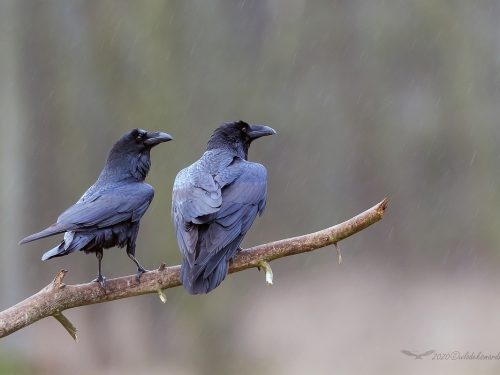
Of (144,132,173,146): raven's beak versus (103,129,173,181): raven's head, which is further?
(144,132,173,146): raven's beak

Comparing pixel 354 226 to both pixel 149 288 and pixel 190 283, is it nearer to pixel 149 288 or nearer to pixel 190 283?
pixel 190 283

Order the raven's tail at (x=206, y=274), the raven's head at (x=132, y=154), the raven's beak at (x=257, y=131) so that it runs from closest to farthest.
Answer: the raven's tail at (x=206, y=274) → the raven's head at (x=132, y=154) → the raven's beak at (x=257, y=131)

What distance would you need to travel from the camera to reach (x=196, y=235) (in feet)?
11.1

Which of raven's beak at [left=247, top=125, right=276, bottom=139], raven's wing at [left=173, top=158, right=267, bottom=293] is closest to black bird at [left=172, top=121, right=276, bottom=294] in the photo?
raven's wing at [left=173, top=158, right=267, bottom=293]

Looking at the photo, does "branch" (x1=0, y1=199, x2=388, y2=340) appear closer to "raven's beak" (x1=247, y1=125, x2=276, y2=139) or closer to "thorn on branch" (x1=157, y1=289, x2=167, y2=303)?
"thorn on branch" (x1=157, y1=289, x2=167, y2=303)

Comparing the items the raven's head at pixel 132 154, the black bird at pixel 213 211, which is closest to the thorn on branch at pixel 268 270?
the black bird at pixel 213 211

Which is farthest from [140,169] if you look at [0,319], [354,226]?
[354,226]

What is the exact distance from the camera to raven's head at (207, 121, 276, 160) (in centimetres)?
471

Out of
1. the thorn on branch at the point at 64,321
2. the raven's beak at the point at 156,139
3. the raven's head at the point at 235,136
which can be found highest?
the raven's head at the point at 235,136

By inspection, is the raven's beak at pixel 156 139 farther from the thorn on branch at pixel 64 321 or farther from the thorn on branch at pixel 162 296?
the thorn on branch at pixel 64 321

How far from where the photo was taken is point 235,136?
188 inches

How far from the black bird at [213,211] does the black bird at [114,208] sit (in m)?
0.44

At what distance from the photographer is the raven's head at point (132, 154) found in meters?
4.53

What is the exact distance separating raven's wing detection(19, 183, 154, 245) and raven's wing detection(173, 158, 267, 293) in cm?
42
